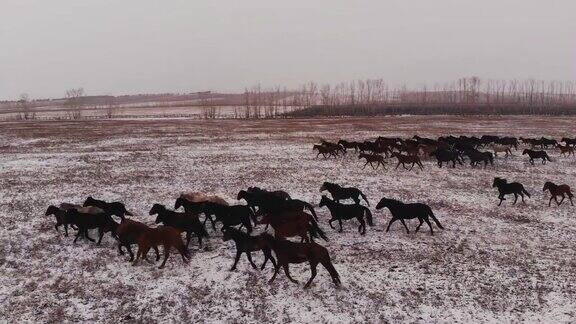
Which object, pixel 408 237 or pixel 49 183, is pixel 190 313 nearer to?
pixel 408 237

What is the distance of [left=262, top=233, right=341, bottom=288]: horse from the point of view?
7895mm

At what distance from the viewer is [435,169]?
20375mm

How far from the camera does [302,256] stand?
8.01 meters

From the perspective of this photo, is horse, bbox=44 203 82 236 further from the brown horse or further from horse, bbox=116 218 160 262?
the brown horse

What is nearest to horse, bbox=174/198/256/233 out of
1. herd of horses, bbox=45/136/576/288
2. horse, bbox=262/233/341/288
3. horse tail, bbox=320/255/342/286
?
herd of horses, bbox=45/136/576/288

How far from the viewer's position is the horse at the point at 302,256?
7895 millimetres

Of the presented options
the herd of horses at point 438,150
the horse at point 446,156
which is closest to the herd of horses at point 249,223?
the horse at point 446,156

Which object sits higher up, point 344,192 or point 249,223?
point 344,192

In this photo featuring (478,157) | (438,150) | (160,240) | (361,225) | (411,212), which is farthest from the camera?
(438,150)

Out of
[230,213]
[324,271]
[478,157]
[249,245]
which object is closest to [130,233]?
[230,213]

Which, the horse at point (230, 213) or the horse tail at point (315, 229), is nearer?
the horse tail at point (315, 229)

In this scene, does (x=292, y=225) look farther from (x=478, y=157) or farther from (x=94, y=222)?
(x=478, y=157)

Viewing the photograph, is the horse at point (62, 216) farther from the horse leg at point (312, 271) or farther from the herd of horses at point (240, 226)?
the horse leg at point (312, 271)

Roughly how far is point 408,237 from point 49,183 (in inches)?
552
